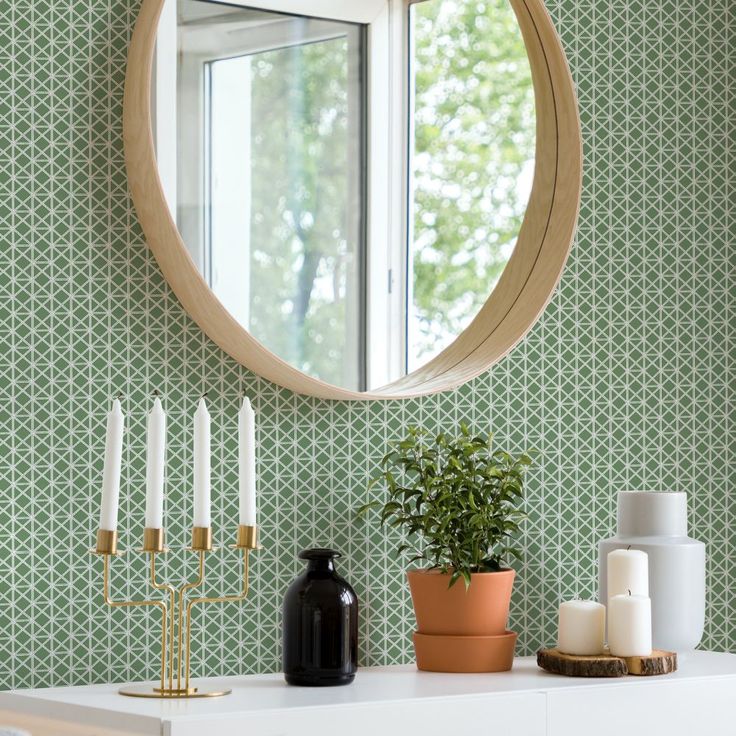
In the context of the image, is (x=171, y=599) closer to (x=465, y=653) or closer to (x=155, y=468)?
(x=155, y=468)

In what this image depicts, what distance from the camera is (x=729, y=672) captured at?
1751 mm

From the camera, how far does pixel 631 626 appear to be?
169cm

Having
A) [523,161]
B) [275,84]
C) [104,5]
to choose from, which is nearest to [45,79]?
[104,5]

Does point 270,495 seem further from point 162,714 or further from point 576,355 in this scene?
point 576,355

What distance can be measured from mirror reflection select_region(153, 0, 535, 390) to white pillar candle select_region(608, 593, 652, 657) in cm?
49

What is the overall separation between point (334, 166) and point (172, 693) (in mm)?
883

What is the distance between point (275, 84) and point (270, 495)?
0.66 metres

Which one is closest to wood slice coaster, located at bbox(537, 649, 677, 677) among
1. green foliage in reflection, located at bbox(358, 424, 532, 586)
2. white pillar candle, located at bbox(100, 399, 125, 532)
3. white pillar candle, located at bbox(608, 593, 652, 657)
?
white pillar candle, located at bbox(608, 593, 652, 657)

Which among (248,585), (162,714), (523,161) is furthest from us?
(523,161)

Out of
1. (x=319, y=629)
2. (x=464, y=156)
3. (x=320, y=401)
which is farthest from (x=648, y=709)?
(x=464, y=156)

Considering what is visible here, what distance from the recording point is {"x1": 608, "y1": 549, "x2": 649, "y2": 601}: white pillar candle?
1739mm

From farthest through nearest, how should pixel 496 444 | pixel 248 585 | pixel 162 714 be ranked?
pixel 496 444, pixel 248 585, pixel 162 714

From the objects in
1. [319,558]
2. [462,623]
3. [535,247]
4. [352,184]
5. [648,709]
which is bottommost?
[648,709]

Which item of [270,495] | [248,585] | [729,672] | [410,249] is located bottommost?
[729,672]
